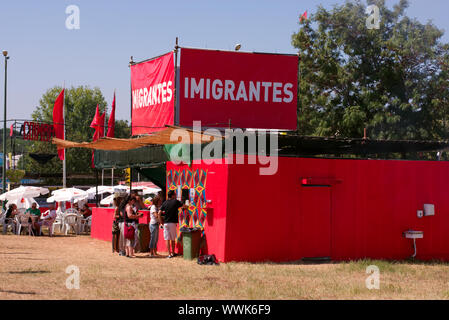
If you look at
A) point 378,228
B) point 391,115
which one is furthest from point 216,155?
point 391,115

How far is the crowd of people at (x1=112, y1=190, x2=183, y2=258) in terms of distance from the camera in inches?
655

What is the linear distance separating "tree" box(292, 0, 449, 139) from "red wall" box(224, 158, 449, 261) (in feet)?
48.0

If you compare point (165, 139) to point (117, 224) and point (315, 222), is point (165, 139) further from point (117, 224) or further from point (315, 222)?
point (315, 222)

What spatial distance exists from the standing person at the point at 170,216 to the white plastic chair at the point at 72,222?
11544 millimetres

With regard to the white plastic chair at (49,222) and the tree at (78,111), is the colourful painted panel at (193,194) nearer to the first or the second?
the white plastic chair at (49,222)

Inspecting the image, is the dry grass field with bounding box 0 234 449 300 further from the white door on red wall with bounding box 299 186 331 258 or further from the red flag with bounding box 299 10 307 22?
the red flag with bounding box 299 10 307 22

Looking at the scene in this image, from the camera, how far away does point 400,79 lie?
32031 millimetres

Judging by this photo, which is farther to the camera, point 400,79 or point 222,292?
point 400,79

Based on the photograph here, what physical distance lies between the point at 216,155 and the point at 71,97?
7561 centimetres

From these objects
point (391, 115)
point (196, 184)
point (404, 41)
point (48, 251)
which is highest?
point (404, 41)

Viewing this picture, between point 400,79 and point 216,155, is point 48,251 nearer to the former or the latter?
point 216,155

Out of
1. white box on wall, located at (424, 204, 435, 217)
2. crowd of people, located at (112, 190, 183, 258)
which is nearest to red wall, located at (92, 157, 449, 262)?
white box on wall, located at (424, 204, 435, 217)

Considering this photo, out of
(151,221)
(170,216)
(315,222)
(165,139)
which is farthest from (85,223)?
(315,222)

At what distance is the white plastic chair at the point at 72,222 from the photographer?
27250mm
